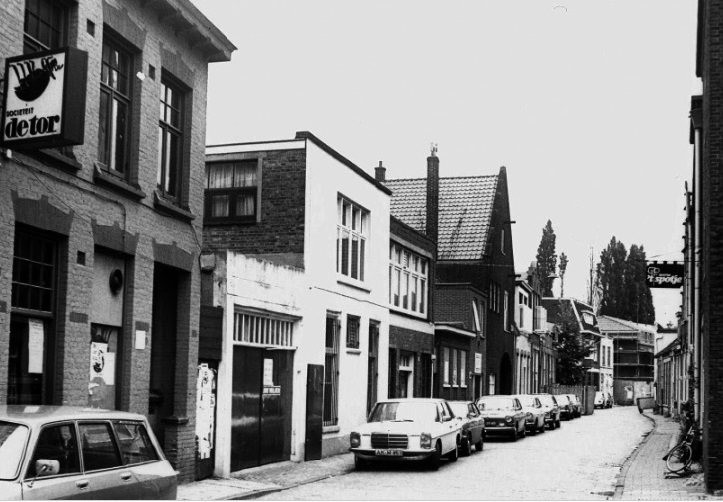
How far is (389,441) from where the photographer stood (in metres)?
20.4

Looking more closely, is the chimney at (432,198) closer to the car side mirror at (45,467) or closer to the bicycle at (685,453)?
the bicycle at (685,453)

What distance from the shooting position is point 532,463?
22.9 meters

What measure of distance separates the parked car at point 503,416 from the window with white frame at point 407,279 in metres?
3.79

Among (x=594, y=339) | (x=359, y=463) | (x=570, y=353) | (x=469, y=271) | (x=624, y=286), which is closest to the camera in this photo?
(x=359, y=463)

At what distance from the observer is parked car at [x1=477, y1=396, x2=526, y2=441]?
31.6 m

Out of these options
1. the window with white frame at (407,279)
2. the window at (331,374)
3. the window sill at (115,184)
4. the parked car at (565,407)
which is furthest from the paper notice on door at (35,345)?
the parked car at (565,407)

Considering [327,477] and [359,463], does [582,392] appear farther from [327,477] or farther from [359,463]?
[327,477]

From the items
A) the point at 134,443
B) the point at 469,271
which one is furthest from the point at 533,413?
the point at 134,443

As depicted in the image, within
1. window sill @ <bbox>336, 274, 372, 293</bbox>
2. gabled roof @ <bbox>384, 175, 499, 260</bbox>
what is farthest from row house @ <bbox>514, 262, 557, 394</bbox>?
window sill @ <bbox>336, 274, 372, 293</bbox>

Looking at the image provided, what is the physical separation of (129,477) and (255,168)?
14398 mm

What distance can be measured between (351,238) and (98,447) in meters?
17.3

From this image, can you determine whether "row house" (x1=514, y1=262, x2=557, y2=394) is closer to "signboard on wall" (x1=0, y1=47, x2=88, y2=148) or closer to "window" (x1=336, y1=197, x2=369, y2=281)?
"window" (x1=336, y1=197, x2=369, y2=281)

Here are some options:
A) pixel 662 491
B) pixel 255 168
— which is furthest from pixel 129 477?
pixel 255 168

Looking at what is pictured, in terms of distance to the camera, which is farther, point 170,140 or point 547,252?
point 547,252
